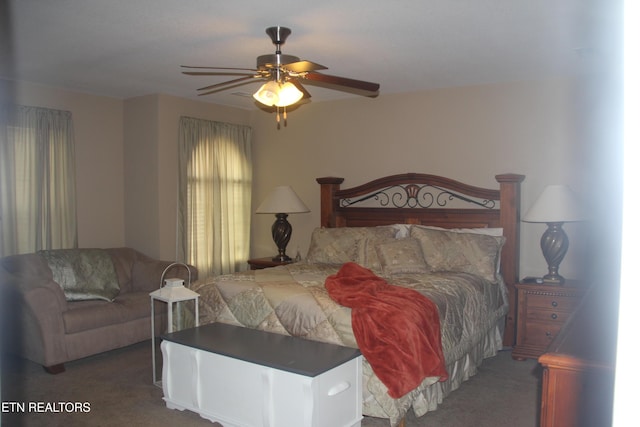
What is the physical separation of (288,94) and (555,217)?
244cm

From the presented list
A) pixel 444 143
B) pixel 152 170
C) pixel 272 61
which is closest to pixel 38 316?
pixel 152 170

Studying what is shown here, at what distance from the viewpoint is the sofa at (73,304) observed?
3930mm

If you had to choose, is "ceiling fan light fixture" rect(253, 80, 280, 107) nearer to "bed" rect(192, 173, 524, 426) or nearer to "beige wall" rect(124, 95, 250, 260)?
"bed" rect(192, 173, 524, 426)

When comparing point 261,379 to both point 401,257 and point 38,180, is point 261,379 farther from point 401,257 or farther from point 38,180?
point 38,180

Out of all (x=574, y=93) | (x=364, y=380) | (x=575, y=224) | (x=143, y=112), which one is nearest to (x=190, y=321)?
(x=364, y=380)

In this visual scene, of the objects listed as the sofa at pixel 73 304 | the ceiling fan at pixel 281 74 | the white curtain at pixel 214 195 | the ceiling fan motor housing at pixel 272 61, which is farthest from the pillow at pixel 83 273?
the ceiling fan motor housing at pixel 272 61

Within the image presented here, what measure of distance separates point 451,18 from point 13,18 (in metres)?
2.77

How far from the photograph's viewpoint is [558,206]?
4.12 meters

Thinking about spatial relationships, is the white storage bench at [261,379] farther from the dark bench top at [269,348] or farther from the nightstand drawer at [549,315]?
the nightstand drawer at [549,315]

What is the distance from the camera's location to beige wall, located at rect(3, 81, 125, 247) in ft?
17.4

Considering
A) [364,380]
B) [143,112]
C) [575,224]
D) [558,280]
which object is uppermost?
[143,112]

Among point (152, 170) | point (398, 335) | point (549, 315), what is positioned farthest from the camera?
point (152, 170)

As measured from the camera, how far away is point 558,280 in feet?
13.9

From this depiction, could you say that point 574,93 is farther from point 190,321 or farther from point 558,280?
point 190,321
